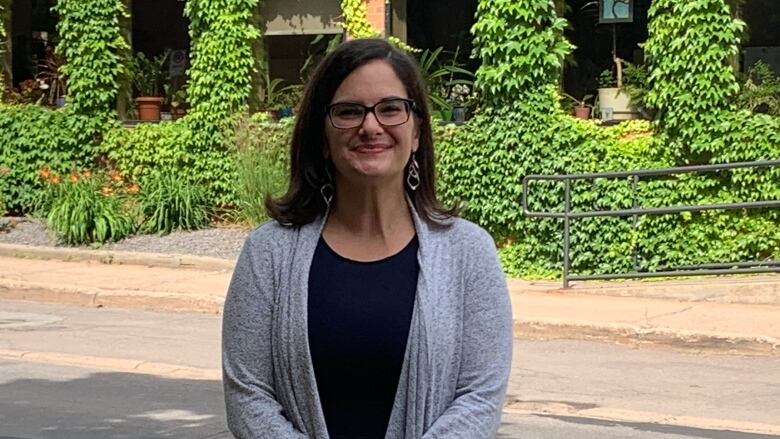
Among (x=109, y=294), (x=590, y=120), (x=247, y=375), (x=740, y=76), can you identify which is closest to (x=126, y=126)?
(x=109, y=294)

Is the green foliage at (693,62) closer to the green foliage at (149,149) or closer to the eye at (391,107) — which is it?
the green foliage at (149,149)

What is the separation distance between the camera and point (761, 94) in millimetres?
14367

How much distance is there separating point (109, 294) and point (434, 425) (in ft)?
35.4

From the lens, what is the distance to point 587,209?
577 inches

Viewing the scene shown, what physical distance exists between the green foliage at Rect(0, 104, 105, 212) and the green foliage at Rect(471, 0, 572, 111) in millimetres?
6593

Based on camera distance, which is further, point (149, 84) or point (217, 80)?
point (149, 84)

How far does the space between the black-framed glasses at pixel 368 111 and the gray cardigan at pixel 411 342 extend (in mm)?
230

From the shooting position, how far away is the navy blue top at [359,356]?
2604 mm

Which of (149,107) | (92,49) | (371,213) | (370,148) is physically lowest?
(371,213)

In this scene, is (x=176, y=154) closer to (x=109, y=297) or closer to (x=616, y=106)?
(x=109, y=297)

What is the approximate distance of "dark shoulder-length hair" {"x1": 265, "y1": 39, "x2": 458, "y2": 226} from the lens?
272 centimetres

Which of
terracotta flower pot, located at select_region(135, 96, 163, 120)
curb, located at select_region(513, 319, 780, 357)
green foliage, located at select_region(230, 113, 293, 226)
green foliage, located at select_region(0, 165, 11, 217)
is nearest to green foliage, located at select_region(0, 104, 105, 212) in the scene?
green foliage, located at select_region(0, 165, 11, 217)

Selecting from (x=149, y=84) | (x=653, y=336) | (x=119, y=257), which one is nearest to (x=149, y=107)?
(x=149, y=84)

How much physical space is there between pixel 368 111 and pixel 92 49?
53.5ft
